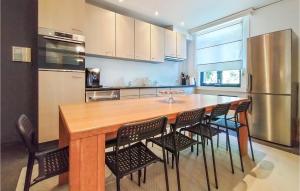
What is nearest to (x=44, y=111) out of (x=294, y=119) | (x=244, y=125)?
(x=244, y=125)

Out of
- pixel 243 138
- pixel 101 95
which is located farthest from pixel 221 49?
pixel 101 95

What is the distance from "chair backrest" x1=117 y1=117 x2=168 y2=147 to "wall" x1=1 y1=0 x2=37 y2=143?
2353 mm

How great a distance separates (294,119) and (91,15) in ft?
12.9

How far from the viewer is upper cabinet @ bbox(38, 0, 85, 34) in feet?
7.97

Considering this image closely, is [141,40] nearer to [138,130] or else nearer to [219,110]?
[219,110]

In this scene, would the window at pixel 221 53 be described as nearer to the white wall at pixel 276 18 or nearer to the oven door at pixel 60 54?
the white wall at pixel 276 18

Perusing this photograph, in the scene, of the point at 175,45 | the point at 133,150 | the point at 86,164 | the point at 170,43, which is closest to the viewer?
the point at 86,164

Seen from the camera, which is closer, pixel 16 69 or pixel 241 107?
pixel 241 107

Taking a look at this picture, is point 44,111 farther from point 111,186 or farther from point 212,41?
point 212,41

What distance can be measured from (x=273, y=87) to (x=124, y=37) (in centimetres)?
287

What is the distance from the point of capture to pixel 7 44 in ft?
8.34

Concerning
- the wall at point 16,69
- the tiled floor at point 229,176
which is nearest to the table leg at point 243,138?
the tiled floor at point 229,176

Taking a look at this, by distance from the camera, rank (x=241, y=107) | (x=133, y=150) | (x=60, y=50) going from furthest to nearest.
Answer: (x=60, y=50) < (x=241, y=107) < (x=133, y=150)

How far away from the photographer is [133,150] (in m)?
1.46
